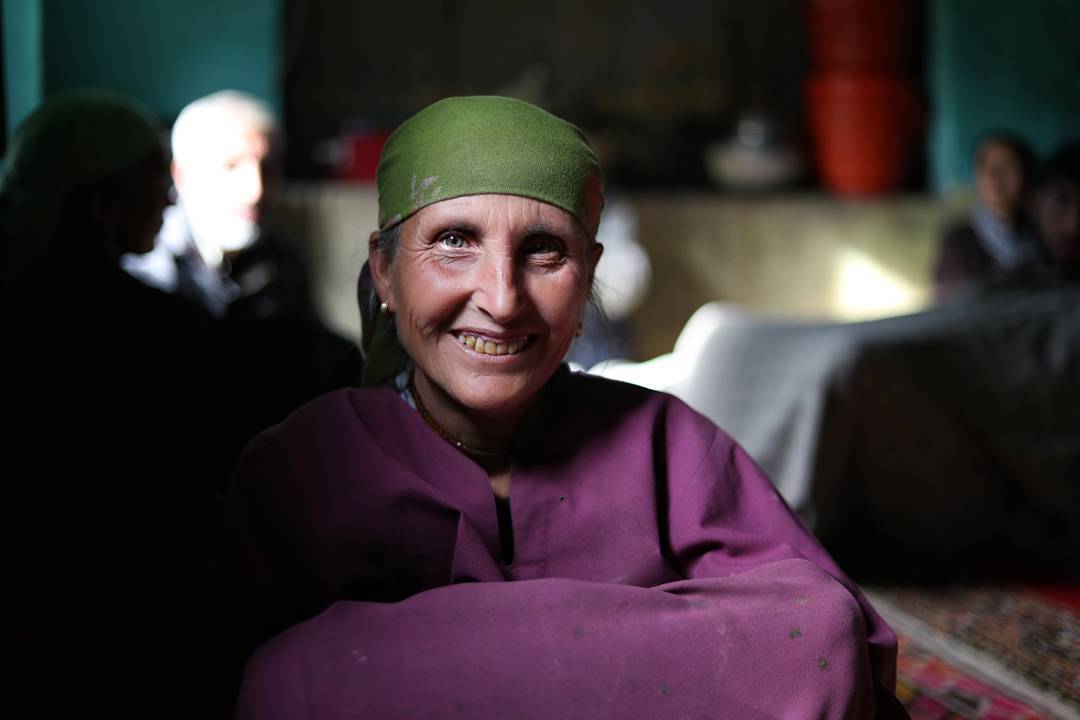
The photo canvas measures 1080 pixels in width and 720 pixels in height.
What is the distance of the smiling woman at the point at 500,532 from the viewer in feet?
3.69

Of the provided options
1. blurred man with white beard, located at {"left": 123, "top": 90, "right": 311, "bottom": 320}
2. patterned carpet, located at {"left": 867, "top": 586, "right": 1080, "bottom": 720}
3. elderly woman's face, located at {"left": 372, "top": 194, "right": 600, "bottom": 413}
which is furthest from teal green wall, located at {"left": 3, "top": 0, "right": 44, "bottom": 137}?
patterned carpet, located at {"left": 867, "top": 586, "right": 1080, "bottom": 720}

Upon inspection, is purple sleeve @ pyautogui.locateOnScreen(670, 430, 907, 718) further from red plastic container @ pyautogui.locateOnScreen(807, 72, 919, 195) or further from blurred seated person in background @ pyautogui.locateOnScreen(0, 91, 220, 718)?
red plastic container @ pyautogui.locateOnScreen(807, 72, 919, 195)

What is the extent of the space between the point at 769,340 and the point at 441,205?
95.4 inches

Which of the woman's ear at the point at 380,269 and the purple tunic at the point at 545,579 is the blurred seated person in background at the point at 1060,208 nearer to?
the purple tunic at the point at 545,579

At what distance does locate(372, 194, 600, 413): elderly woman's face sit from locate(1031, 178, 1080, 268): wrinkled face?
3.22 meters

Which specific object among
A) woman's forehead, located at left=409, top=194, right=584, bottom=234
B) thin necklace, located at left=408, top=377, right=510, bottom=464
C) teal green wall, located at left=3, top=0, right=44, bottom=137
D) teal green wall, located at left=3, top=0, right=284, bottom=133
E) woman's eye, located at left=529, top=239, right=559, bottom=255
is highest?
teal green wall, located at left=3, top=0, right=284, bottom=133

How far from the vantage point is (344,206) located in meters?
5.08

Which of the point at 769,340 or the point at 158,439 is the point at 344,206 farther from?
the point at 158,439

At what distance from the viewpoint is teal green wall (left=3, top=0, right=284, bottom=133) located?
4.68 m

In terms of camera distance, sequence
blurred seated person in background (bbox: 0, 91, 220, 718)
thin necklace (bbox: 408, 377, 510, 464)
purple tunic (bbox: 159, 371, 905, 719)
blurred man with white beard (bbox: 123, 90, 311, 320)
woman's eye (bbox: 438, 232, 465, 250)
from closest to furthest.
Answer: purple tunic (bbox: 159, 371, 905, 719)
woman's eye (bbox: 438, 232, 465, 250)
thin necklace (bbox: 408, 377, 510, 464)
blurred seated person in background (bbox: 0, 91, 220, 718)
blurred man with white beard (bbox: 123, 90, 311, 320)

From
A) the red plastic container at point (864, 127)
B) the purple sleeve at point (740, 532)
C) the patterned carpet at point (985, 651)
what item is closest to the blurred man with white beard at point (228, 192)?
the patterned carpet at point (985, 651)

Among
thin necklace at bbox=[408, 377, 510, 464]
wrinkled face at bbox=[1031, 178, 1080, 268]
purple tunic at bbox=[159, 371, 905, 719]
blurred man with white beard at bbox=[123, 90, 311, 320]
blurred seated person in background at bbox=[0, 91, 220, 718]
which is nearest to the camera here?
purple tunic at bbox=[159, 371, 905, 719]

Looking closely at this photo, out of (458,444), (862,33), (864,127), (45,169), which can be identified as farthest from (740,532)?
(862,33)

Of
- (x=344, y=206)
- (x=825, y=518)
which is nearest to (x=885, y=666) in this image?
(x=825, y=518)
